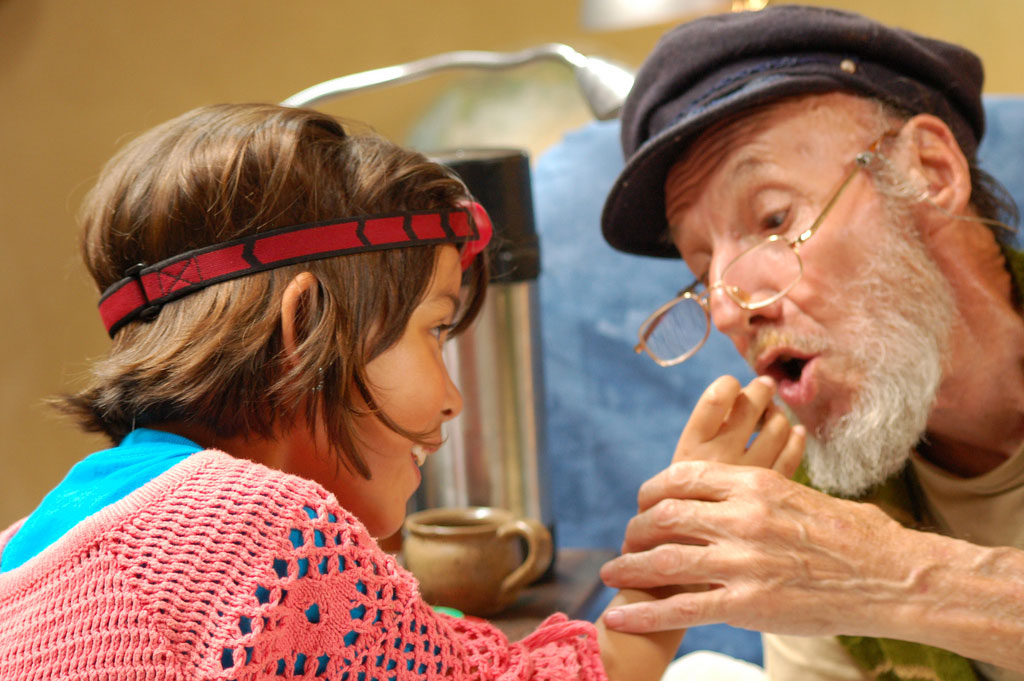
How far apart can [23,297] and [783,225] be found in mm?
1430

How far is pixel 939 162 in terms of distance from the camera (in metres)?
1.28

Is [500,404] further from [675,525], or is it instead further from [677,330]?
[675,525]

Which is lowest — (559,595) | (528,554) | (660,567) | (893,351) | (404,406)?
(559,595)

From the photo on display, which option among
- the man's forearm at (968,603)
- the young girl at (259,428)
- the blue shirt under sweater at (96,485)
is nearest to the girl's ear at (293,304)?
the young girl at (259,428)

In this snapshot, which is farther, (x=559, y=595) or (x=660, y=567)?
(x=559, y=595)

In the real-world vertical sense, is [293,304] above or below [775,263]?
above

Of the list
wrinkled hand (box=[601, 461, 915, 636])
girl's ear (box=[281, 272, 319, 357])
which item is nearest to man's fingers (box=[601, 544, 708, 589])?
wrinkled hand (box=[601, 461, 915, 636])

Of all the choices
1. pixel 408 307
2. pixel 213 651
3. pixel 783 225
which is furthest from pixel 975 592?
pixel 213 651

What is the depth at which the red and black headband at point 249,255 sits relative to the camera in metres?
0.86

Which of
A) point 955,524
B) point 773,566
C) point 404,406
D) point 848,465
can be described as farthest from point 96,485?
point 955,524

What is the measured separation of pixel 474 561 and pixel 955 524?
677 millimetres

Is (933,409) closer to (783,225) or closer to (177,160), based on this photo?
(783,225)

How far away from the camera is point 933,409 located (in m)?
1.29

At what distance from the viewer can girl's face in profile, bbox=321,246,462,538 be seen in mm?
910
